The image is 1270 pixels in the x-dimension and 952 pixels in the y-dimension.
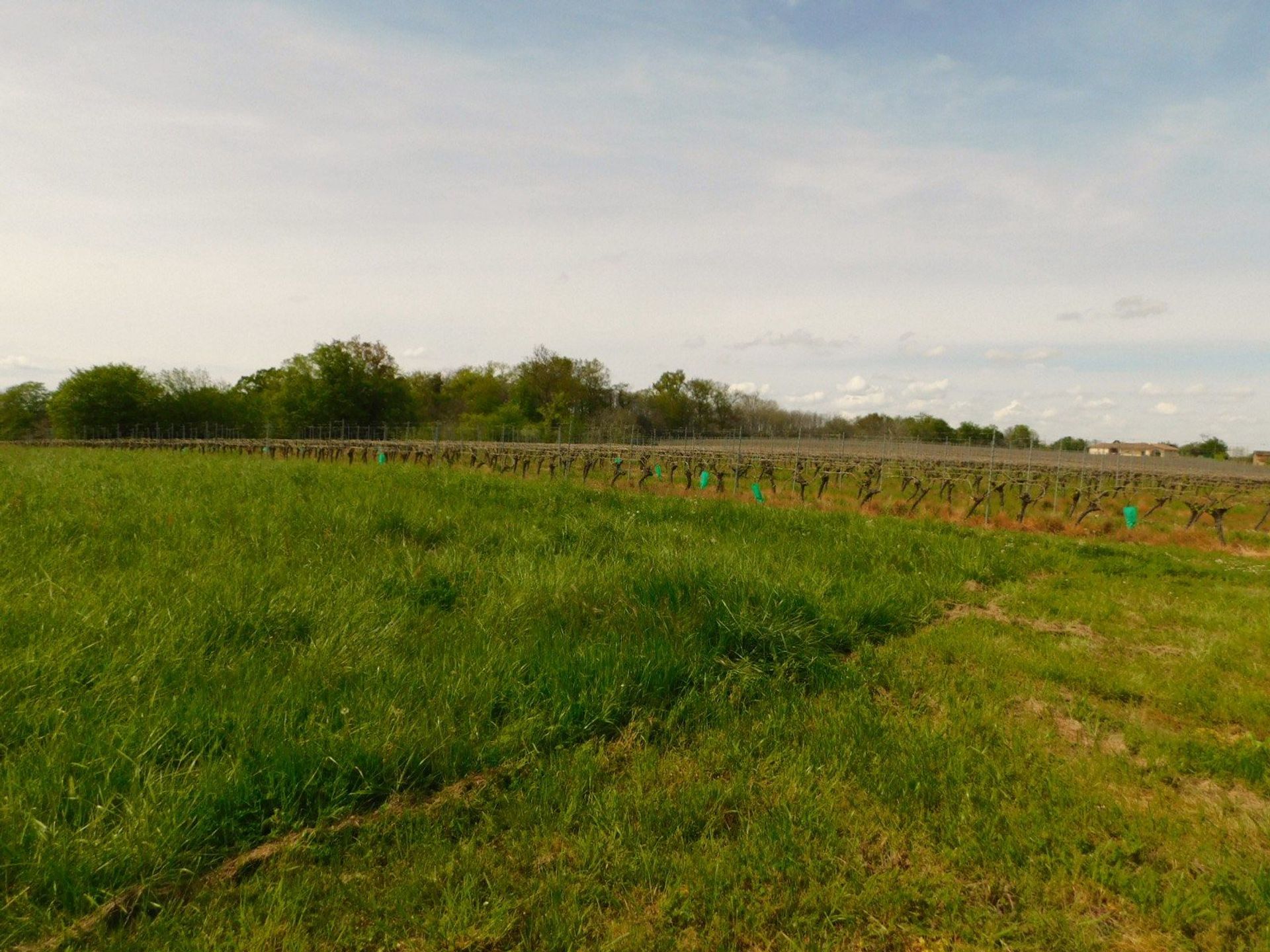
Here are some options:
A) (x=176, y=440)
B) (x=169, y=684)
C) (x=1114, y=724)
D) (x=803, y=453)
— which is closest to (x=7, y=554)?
(x=169, y=684)

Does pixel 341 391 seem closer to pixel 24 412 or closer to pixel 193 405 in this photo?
pixel 193 405

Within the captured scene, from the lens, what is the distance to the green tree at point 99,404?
58.4 metres

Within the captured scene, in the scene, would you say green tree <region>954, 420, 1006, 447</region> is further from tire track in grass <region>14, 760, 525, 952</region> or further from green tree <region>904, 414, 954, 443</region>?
tire track in grass <region>14, 760, 525, 952</region>

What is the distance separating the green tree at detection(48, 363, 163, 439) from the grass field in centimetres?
6812

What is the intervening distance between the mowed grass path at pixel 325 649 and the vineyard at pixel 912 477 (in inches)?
481

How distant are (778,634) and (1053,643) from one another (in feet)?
8.47

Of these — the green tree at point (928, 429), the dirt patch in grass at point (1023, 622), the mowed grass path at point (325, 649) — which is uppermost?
the green tree at point (928, 429)

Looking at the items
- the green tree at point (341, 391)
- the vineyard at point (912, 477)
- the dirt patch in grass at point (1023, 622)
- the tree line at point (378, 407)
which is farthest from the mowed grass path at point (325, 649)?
the green tree at point (341, 391)

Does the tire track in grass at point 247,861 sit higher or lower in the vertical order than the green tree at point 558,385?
lower

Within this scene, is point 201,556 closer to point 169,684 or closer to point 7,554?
point 7,554

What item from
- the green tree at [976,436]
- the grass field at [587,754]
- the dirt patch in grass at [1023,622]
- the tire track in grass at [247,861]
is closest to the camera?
the tire track in grass at [247,861]

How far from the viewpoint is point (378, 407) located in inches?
2361

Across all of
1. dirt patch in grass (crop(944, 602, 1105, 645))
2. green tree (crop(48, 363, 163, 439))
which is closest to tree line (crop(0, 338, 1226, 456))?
green tree (crop(48, 363, 163, 439))

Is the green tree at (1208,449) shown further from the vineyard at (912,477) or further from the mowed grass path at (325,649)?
the mowed grass path at (325,649)
